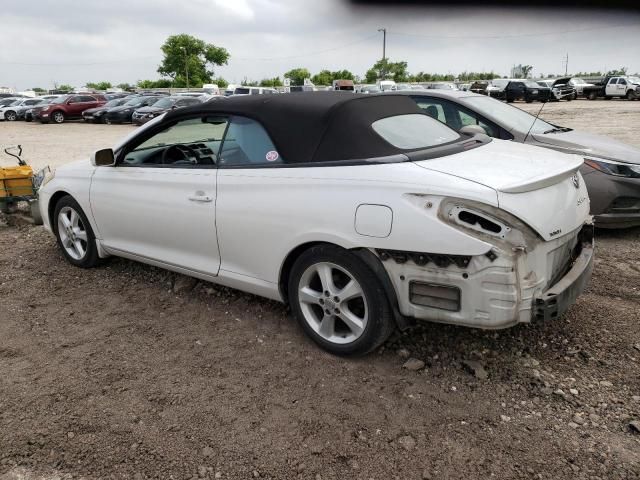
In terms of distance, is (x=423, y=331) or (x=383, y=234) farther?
(x=423, y=331)

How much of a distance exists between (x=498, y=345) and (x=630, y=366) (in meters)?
0.73

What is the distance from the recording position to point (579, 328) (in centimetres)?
355

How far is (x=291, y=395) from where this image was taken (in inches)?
116

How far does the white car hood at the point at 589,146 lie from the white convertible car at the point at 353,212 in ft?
6.85

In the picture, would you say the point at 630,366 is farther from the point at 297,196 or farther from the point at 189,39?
the point at 189,39

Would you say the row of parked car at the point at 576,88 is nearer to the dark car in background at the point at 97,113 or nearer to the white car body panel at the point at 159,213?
the dark car in background at the point at 97,113

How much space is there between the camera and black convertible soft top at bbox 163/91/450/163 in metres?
3.21

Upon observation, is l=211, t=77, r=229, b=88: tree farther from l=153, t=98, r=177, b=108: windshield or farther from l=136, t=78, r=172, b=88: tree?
l=153, t=98, r=177, b=108: windshield

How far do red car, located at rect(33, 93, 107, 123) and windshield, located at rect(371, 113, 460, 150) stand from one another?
32.8 meters

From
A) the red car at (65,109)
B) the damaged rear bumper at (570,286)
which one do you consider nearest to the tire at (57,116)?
the red car at (65,109)

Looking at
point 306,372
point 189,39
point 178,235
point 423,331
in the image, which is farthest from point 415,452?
point 189,39

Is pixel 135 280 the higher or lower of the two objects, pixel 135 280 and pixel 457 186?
the lower

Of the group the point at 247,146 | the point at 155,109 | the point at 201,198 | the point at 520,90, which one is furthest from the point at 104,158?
the point at 520,90

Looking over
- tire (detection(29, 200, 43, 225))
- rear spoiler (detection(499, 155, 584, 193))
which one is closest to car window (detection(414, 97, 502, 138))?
rear spoiler (detection(499, 155, 584, 193))
